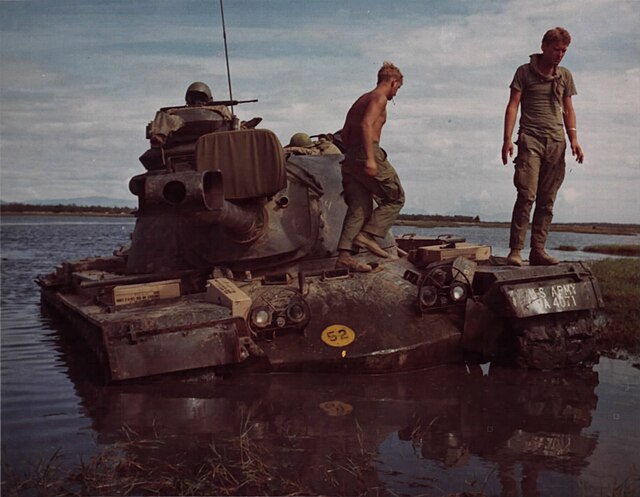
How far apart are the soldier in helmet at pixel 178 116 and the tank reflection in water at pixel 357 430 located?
230 centimetres

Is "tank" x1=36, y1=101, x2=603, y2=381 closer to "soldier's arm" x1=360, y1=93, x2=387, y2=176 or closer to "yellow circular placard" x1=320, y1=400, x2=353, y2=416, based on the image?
"yellow circular placard" x1=320, y1=400, x2=353, y2=416

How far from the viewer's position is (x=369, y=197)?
7.03 m

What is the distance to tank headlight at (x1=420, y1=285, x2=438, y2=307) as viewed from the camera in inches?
270

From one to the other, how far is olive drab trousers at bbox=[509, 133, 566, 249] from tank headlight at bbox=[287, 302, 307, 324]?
2.21 metres

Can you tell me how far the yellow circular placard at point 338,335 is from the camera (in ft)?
21.6

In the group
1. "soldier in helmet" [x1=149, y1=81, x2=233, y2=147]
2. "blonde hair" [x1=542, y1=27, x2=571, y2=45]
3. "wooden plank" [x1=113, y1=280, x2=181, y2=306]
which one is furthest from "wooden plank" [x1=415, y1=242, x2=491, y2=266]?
"soldier in helmet" [x1=149, y1=81, x2=233, y2=147]

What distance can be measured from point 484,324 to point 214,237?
2657mm

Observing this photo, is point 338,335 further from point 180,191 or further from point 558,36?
point 558,36

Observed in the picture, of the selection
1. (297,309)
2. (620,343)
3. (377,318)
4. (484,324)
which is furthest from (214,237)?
(620,343)

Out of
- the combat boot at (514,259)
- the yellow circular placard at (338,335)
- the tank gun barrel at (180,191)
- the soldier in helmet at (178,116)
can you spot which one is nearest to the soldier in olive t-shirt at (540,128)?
the combat boot at (514,259)

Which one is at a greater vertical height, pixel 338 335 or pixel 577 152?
pixel 577 152

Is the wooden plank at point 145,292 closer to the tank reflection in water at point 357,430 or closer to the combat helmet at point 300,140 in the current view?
the tank reflection in water at point 357,430

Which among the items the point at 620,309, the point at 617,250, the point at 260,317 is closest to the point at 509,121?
the point at 260,317

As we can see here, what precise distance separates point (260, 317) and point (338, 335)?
70cm
